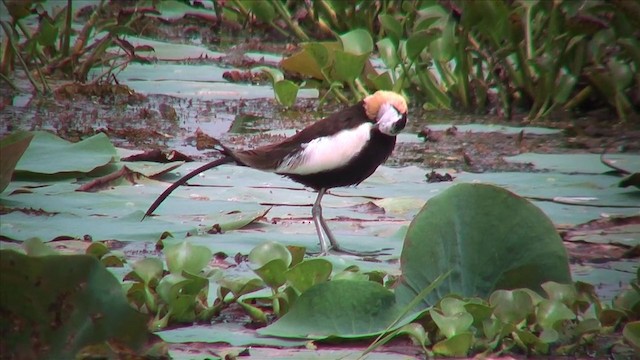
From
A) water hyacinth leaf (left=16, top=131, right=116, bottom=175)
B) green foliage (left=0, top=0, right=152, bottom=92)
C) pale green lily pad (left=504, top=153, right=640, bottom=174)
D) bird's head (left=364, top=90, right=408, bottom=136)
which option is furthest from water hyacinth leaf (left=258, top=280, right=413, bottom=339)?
green foliage (left=0, top=0, right=152, bottom=92)

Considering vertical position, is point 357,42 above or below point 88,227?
below

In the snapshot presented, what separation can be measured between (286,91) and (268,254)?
2.78 m

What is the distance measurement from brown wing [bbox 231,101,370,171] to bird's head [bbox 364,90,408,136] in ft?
0.11

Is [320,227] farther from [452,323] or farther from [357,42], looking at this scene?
[357,42]

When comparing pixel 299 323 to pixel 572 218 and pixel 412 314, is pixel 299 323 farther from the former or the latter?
pixel 572 218

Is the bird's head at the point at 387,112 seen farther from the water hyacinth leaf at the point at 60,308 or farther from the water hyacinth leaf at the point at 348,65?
the water hyacinth leaf at the point at 348,65

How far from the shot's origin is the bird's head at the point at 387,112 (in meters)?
3.32

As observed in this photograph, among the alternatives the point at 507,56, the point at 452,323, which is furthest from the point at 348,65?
the point at 452,323

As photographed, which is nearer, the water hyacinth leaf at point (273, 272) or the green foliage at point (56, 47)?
the water hyacinth leaf at point (273, 272)

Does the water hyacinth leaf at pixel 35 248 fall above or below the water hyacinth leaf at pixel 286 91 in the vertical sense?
above

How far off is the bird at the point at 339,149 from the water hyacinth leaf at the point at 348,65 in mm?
1443

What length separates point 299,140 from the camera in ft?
11.4

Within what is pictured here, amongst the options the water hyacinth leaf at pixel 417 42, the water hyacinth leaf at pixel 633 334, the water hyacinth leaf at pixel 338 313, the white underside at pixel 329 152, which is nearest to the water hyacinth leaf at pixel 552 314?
the water hyacinth leaf at pixel 633 334

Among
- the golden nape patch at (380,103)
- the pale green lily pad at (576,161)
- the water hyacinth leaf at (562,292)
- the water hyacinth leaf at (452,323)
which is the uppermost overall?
the water hyacinth leaf at (452,323)
